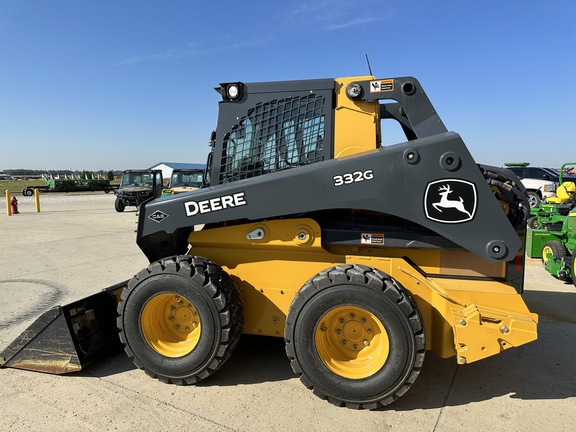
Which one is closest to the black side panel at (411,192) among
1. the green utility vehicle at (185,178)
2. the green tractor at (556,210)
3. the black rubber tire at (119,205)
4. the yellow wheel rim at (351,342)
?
the yellow wheel rim at (351,342)

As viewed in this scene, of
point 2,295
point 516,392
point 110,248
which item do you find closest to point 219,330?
point 516,392

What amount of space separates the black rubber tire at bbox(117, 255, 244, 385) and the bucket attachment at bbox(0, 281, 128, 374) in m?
0.46

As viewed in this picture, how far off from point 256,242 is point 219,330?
2.47 ft

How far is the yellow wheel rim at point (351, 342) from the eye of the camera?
2965 mm

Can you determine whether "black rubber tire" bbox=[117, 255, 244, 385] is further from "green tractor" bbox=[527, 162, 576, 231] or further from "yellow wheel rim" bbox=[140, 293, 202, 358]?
"green tractor" bbox=[527, 162, 576, 231]

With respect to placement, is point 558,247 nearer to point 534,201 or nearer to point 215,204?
point 215,204

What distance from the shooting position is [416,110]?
3430 mm

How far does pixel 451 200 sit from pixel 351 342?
4.21ft

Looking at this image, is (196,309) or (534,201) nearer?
(196,309)

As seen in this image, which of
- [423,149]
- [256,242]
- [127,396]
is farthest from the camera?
[256,242]

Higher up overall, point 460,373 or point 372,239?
point 372,239

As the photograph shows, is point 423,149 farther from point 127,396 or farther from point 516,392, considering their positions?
point 127,396

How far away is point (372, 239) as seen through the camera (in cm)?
321

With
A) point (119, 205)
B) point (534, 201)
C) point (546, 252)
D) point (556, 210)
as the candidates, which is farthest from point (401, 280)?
point (119, 205)
